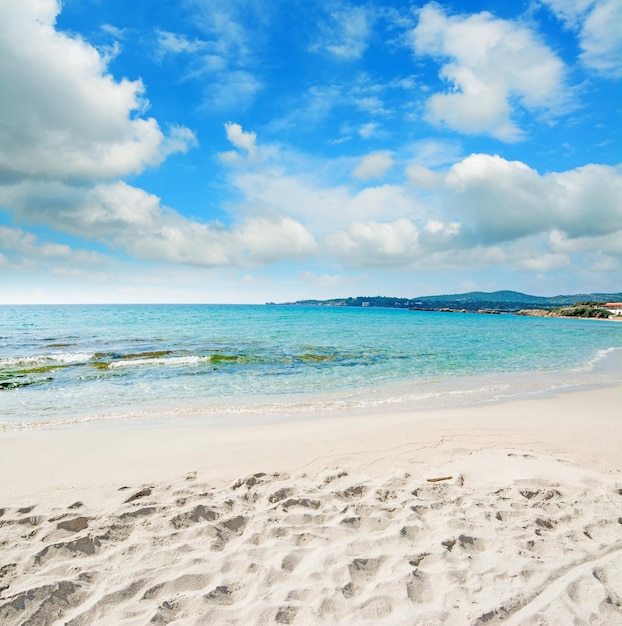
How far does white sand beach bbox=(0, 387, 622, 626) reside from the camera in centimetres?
350

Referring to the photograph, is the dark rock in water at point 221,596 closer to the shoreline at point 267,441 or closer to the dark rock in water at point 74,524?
the dark rock in water at point 74,524

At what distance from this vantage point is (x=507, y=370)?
66.2ft

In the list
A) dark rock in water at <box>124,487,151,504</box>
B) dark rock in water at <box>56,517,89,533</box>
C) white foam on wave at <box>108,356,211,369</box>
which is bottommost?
white foam on wave at <box>108,356,211,369</box>

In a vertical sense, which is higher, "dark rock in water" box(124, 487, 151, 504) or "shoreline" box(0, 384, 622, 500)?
"dark rock in water" box(124, 487, 151, 504)

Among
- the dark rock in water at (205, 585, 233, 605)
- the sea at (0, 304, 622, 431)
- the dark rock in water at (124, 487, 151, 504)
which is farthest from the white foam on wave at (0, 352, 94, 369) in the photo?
the dark rock in water at (205, 585, 233, 605)

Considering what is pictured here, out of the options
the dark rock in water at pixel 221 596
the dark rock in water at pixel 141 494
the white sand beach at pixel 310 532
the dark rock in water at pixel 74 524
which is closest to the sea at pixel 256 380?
the white sand beach at pixel 310 532

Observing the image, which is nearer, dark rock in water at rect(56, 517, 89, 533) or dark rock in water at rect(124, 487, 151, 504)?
dark rock in water at rect(56, 517, 89, 533)

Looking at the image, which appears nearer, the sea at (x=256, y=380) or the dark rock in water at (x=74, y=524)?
the dark rock in water at (x=74, y=524)

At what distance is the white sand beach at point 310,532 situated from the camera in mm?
3498

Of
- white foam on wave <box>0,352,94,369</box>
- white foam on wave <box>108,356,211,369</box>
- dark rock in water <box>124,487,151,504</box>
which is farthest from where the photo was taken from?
white foam on wave <box>0,352,94,369</box>

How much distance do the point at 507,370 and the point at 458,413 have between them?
10498mm

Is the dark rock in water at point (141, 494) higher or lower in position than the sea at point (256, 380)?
higher

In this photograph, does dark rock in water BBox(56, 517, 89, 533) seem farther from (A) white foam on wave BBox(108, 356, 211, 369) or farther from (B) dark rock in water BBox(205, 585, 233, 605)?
(A) white foam on wave BBox(108, 356, 211, 369)

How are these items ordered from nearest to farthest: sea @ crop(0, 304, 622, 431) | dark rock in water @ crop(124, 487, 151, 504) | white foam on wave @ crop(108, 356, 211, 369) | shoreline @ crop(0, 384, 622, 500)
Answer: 1. dark rock in water @ crop(124, 487, 151, 504)
2. shoreline @ crop(0, 384, 622, 500)
3. sea @ crop(0, 304, 622, 431)
4. white foam on wave @ crop(108, 356, 211, 369)
